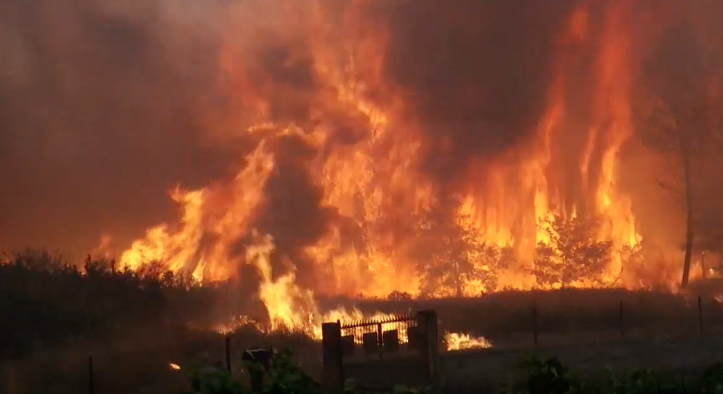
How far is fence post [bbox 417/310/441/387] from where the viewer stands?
20.8 meters

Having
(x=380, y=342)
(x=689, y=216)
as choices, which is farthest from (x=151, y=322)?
(x=689, y=216)

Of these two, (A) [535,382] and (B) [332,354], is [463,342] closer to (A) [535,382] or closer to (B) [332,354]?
(B) [332,354]

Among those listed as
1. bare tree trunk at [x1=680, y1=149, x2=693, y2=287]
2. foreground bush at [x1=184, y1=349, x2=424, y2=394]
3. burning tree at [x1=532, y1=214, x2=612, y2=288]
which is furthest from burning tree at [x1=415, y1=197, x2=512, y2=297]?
foreground bush at [x1=184, y1=349, x2=424, y2=394]

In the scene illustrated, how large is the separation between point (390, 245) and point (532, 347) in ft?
72.9

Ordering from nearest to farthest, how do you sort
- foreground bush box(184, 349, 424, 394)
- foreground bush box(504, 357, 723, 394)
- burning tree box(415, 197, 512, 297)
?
1. foreground bush box(184, 349, 424, 394)
2. foreground bush box(504, 357, 723, 394)
3. burning tree box(415, 197, 512, 297)

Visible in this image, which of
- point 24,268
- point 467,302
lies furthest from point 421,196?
point 24,268

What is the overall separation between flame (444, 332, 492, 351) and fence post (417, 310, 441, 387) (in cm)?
801

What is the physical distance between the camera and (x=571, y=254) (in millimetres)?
48281

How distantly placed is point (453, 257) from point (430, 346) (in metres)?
30.5

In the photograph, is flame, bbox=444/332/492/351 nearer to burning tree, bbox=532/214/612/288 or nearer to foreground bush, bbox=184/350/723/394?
burning tree, bbox=532/214/612/288

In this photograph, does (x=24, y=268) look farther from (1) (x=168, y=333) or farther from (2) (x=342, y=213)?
(2) (x=342, y=213)

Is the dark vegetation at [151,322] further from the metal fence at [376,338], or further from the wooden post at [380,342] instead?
the wooden post at [380,342]

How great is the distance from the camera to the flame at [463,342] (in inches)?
1175

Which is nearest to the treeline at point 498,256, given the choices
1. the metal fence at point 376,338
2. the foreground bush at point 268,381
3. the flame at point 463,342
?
the flame at point 463,342
